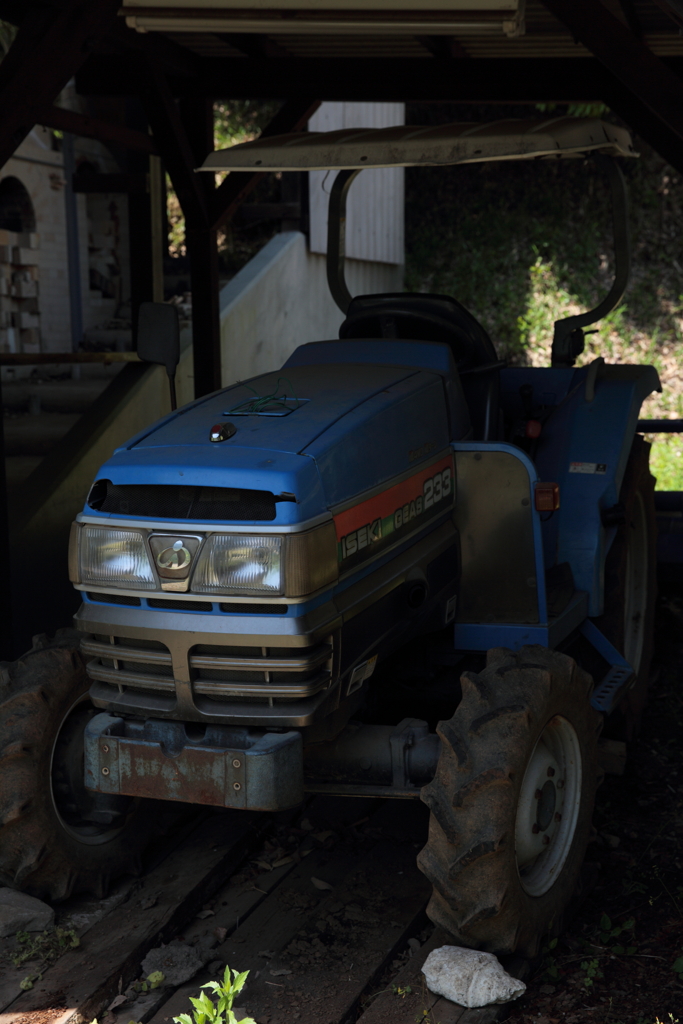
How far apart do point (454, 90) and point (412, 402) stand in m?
2.99

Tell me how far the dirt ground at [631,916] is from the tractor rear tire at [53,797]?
1346 mm

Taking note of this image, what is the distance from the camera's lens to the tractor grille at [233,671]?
2592mm

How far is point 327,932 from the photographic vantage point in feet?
10.2

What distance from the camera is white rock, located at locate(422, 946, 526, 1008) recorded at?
2602mm

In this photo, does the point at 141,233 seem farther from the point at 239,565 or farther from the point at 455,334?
the point at 239,565

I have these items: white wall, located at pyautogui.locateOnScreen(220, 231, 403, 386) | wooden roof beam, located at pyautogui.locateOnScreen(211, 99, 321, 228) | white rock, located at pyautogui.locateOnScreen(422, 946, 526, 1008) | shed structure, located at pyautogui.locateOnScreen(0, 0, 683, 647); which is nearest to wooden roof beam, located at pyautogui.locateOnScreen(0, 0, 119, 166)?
shed structure, located at pyautogui.locateOnScreen(0, 0, 683, 647)

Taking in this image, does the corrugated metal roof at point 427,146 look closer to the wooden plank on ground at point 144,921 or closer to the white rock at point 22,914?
the wooden plank on ground at point 144,921

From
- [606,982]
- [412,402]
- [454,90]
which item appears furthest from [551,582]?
[454,90]

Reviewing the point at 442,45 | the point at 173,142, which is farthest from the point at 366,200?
the point at 173,142

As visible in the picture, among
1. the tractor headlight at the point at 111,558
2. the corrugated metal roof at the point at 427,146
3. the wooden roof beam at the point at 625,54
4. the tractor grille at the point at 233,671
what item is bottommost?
the tractor grille at the point at 233,671

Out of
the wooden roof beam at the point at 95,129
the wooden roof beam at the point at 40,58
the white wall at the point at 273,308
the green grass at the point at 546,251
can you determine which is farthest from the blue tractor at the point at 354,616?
the green grass at the point at 546,251

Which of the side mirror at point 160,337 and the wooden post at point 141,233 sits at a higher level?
the wooden post at point 141,233

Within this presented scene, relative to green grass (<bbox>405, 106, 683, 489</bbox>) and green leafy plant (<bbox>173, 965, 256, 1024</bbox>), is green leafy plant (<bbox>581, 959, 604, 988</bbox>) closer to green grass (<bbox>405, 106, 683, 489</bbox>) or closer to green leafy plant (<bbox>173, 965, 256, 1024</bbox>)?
green leafy plant (<bbox>173, 965, 256, 1024</bbox>)

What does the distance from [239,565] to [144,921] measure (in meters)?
1.28
